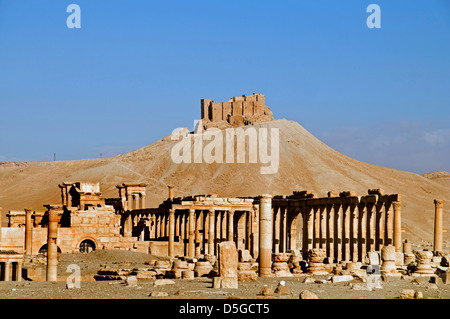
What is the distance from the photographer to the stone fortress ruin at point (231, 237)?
39250 mm

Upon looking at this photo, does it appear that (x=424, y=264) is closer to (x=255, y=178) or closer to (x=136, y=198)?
(x=136, y=198)

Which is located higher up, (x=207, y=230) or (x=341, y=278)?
(x=207, y=230)

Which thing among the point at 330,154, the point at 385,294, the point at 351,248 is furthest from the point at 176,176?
the point at 385,294

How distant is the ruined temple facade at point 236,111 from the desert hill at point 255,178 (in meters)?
5.90

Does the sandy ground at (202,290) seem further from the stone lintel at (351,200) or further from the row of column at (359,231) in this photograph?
the stone lintel at (351,200)

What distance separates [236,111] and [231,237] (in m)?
97.0

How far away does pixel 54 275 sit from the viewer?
126 ft

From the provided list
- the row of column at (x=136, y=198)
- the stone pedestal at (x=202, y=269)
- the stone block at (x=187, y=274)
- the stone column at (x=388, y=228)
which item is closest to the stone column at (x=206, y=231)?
the row of column at (x=136, y=198)

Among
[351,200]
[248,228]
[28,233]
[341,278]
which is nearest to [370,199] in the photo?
[351,200]

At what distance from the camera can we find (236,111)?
161 m
